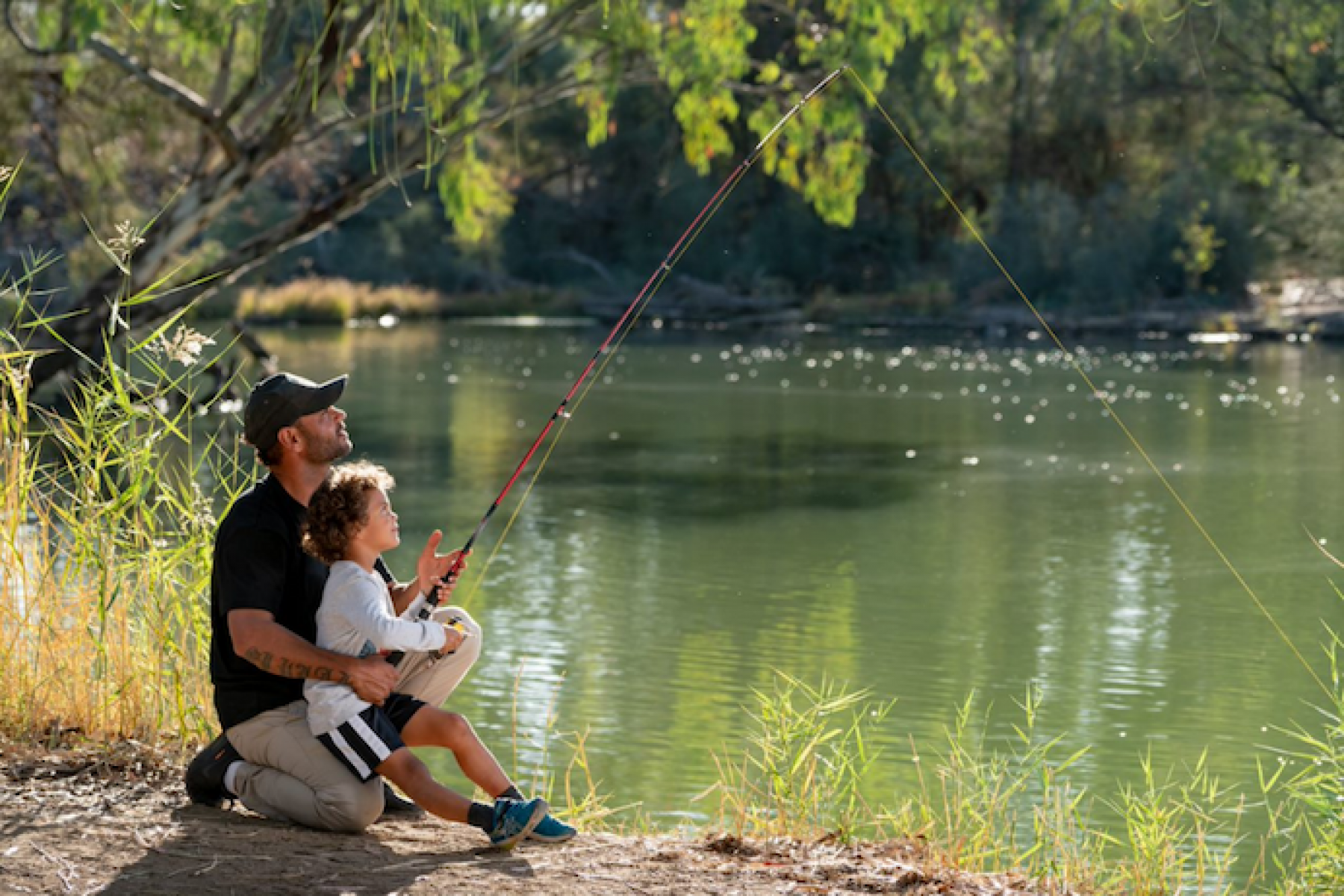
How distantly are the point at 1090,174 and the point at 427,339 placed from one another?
13.8 metres

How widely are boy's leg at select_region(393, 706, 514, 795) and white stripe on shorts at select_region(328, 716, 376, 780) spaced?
70mm

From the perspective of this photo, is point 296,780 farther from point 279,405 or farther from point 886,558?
point 886,558

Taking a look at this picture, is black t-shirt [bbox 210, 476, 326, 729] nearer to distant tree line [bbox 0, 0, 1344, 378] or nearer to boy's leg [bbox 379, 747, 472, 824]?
boy's leg [bbox 379, 747, 472, 824]

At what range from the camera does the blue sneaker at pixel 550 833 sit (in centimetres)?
394

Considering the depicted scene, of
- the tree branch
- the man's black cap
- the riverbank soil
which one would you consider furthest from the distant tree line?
the riverbank soil

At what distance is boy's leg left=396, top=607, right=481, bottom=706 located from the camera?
4.18m

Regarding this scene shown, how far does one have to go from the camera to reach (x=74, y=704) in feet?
15.8

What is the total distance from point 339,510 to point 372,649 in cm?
32

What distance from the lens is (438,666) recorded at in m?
4.20

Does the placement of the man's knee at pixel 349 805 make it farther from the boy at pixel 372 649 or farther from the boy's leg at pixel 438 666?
the boy's leg at pixel 438 666

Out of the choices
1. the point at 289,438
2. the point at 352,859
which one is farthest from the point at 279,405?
the point at 352,859

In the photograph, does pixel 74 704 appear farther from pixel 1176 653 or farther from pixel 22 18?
pixel 22 18

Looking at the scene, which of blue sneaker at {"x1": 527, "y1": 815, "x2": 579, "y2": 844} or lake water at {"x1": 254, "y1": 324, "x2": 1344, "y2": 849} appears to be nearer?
blue sneaker at {"x1": 527, "y1": 815, "x2": 579, "y2": 844}

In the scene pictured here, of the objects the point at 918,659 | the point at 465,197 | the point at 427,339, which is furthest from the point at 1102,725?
the point at 427,339
